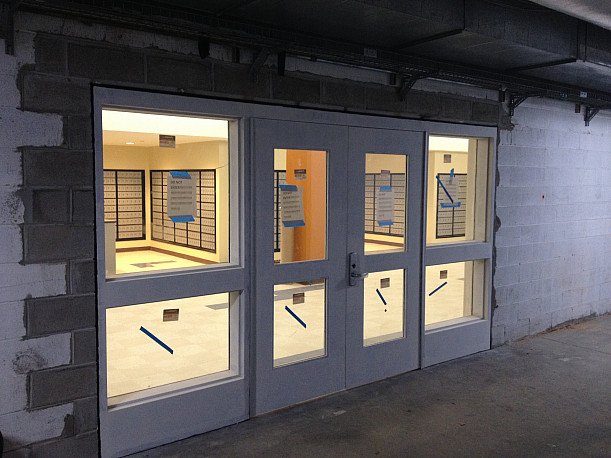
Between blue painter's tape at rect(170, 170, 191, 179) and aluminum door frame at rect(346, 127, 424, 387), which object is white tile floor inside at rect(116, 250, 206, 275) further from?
aluminum door frame at rect(346, 127, 424, 387)

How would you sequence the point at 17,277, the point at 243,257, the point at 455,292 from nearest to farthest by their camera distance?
the point at 17,277 < the point at 243,257 < the point at 455,292

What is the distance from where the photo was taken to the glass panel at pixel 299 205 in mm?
3863

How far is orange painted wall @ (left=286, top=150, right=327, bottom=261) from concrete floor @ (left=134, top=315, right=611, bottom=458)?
112 cm

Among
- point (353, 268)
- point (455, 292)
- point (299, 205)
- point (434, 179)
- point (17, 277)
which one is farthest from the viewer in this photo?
Answer: point (455, 292)

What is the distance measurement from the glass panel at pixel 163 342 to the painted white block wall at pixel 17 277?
428mm

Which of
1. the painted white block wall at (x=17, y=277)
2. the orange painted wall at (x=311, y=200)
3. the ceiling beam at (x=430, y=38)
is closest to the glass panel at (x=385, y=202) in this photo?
the orange painted wall at (x=311, y=200)

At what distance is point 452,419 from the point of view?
384cm

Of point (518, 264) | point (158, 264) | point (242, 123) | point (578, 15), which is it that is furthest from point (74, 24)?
point (518, 264)

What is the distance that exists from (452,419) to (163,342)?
6.69 ft

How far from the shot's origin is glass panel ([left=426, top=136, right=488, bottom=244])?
489 cm

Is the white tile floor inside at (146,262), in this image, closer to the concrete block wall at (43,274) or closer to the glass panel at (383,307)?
the concrete block wall at (43,274)

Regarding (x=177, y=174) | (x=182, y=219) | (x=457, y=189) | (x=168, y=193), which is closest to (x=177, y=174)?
(x=177, y=174)

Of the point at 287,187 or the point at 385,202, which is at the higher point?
the point at 287,187

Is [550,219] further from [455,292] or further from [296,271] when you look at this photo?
[296,271]
